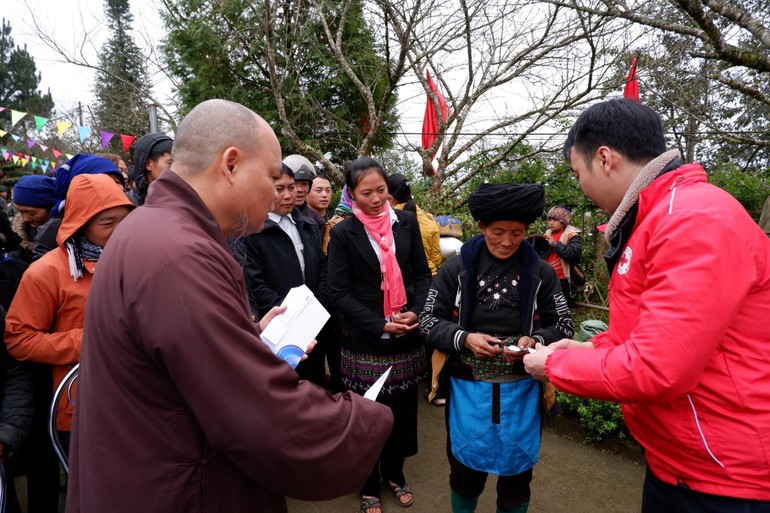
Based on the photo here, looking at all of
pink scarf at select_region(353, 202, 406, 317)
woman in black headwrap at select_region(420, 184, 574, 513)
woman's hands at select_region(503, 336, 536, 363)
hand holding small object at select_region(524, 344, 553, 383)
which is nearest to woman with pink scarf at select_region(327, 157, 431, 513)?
pink scarf at select_region(353, 202, 406, 317)

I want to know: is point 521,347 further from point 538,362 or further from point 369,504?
point 369,504

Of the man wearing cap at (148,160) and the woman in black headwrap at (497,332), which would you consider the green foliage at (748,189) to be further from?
the man wearing cap at (148,160)

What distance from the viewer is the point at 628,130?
134 cm

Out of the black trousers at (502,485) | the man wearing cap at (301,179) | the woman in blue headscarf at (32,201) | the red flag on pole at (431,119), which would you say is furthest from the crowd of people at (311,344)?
the red flag on pole at (431,119)

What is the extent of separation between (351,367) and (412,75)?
23.7 feet

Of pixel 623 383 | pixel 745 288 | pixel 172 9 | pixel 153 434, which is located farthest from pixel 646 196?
pixel 172 9

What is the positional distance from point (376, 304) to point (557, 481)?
72.9 inches

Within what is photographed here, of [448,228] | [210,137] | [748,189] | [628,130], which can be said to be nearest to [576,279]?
[448,228]

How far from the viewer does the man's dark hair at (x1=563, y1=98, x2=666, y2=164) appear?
4.39 feet

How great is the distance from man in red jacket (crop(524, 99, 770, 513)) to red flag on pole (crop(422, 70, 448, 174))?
7105 mm

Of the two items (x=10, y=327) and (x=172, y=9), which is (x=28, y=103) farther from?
(x=10, y=327)

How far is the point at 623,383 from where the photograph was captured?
3.97 feet

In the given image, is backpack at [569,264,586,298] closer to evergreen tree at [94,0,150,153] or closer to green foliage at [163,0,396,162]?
green foliage at [163,0,396,162]

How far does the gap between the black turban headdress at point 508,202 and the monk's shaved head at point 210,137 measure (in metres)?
1.20
